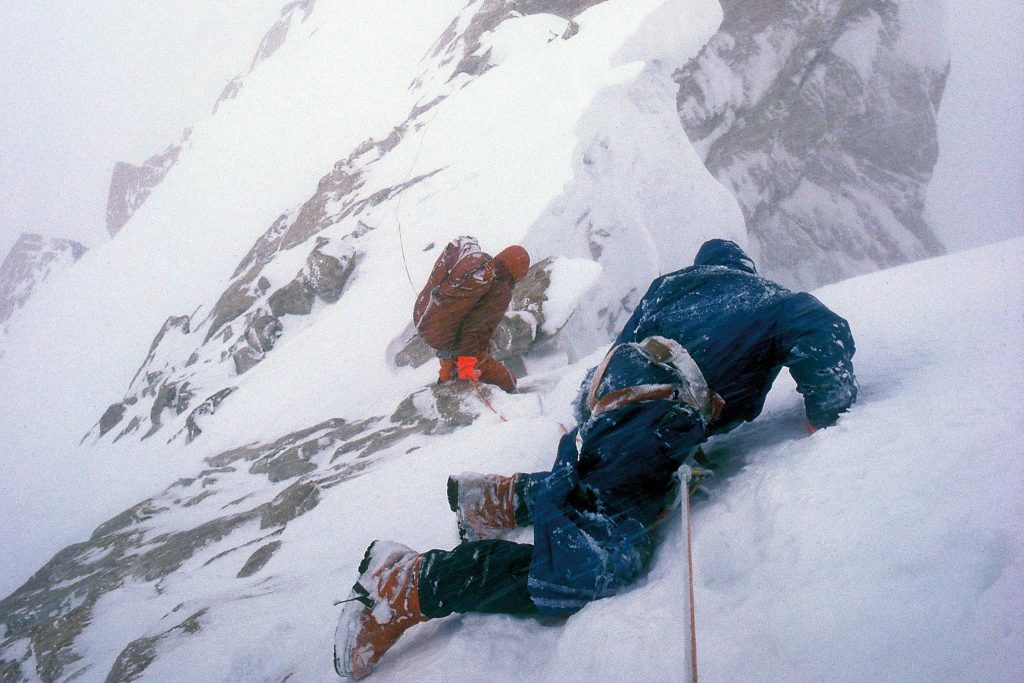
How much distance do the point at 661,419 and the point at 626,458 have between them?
155mm

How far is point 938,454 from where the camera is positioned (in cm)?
105

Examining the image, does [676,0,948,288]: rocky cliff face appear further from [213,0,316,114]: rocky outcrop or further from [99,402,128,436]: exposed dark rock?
[213,0,316,114]: rocky outcrop

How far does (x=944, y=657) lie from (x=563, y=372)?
12.7 feet

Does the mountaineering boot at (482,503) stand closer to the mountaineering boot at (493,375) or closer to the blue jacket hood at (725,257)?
the blue jacket hood at (725,257)

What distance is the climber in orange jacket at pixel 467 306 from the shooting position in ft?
14.0

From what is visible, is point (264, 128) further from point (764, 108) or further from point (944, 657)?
point (944, 657)

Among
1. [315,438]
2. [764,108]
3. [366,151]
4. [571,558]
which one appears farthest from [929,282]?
[366,151]

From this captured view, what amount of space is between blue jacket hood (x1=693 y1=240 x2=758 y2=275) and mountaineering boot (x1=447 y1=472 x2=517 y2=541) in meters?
1.14

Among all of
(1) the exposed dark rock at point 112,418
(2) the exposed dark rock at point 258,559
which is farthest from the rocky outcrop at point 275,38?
(2) the exposed dark rock at point 258,559

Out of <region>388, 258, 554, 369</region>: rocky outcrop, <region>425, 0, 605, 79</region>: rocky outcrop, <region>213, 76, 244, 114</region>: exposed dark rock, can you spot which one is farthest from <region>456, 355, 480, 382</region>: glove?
<region>213, 76, 244, 114</region>: exposed dark rock

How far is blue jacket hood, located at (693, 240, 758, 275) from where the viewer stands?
1964 millimetres

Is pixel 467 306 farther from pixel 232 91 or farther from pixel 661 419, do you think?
pixel 232 91

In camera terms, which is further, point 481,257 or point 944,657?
point 481,257

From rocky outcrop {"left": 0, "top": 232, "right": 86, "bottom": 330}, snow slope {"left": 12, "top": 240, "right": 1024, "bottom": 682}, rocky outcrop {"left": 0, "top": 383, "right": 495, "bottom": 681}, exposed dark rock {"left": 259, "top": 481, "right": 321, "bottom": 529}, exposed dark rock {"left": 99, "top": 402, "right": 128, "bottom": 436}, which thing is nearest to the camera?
snow slope {"left": 12, "top": 240, "right": 1024, "bottom": 682}
